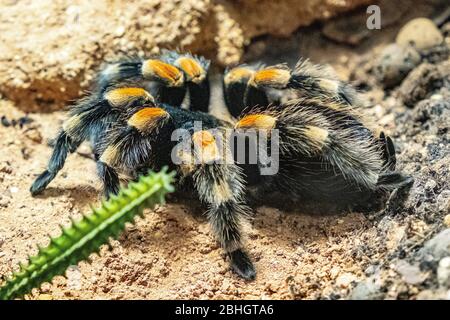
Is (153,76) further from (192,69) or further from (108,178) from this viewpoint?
(108,178)

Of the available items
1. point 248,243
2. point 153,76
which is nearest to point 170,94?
point 153,76

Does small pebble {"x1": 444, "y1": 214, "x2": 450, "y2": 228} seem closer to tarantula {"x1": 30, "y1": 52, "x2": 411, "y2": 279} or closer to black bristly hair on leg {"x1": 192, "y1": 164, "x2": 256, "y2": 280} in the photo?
tarantula {"x1": 30, "y1": 52, "x2": 411, "y2": 279}

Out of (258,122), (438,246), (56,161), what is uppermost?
(258,122)

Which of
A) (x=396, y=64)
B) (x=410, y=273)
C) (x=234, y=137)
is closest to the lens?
(x=410, y=273)

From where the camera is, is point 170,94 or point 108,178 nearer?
Result: point 108,178

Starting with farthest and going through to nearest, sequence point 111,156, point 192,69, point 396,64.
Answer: point 396,64 → point 192,69 → point 111,156

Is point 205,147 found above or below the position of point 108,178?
above
